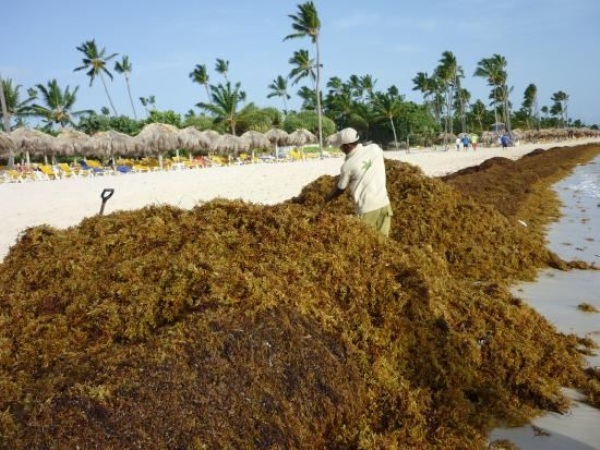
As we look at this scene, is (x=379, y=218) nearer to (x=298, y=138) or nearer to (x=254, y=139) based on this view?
(x=254, y=139)

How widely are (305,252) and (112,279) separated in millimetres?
1212

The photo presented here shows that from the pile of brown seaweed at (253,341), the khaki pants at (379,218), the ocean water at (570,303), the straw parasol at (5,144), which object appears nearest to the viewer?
the pile of brown seaweed at (253,341)

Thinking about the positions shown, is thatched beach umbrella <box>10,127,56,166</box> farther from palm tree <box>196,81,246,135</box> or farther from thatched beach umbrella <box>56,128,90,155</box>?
palm tree <box>196,81,246,135</box>

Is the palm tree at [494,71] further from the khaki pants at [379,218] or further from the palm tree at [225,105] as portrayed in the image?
the khaki pants at [379,218]

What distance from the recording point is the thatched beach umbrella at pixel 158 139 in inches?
1206

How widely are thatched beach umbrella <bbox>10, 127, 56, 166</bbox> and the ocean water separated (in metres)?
28.4

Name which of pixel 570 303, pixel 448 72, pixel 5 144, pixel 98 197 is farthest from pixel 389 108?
pixel 570 303

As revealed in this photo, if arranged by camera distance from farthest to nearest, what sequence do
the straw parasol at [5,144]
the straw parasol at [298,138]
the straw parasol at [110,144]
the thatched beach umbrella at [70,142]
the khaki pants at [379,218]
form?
the straw parasol at [298,138] < the straw parasol at [110,144] < the thatched beach umbrella at [70,142] < the straw parasol at [5,144] < the khaki pants at [379,218]

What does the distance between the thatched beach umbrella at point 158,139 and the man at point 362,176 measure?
92.1 ft

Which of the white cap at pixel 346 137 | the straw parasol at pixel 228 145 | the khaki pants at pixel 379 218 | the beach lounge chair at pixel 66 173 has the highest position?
the straw parasol at pixel 228 145

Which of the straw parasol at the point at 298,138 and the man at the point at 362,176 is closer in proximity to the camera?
the man at the point at 362,176

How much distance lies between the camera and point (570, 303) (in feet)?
14.7

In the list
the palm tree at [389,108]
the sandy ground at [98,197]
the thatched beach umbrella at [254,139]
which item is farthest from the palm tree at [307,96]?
the sandy ground at [98,197]

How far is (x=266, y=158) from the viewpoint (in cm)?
3941
